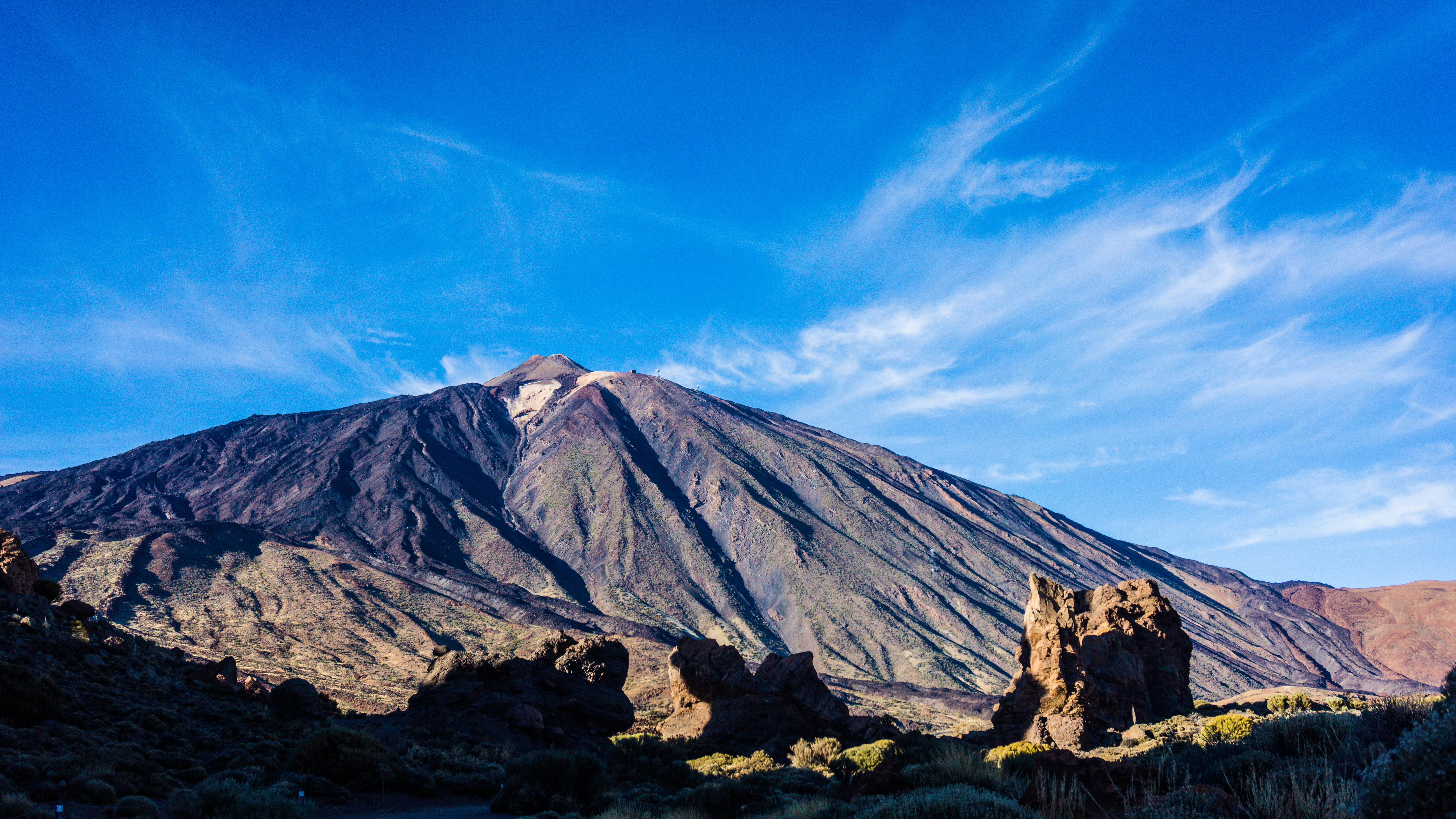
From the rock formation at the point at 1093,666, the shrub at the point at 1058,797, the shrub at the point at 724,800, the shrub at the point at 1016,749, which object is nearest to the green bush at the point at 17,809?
the shrub at the point at 724,800

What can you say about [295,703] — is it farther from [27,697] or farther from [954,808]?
[954,808]

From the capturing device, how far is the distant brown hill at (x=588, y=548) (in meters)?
62.2

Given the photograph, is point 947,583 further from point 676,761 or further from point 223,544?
point 676,761

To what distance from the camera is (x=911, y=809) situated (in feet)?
21.4

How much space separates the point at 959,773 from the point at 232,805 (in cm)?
874

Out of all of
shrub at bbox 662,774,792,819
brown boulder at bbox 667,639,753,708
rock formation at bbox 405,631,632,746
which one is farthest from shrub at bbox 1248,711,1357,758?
rock formation at bbox 405,631,632,746

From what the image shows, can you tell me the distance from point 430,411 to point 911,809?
15200 centimetres

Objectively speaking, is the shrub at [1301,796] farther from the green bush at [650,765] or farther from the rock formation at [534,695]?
the rock formation at [534,695]

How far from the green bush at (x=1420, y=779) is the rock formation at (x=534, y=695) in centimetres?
1969

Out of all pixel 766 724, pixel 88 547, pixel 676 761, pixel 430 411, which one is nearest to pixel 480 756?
pixel 676 761

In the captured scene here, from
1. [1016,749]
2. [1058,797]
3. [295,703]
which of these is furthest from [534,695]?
[1058,797]

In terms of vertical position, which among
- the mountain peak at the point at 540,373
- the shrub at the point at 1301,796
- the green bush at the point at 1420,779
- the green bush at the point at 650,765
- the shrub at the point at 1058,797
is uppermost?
the mountain peak at the point at 540,373

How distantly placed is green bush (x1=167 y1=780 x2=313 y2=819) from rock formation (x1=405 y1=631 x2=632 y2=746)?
1066 cm

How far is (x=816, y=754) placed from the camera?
18.0 metres
